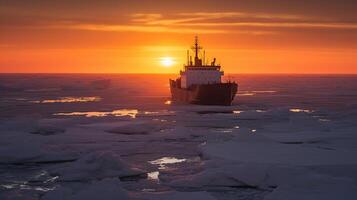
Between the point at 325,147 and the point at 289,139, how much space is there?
7.52 feet

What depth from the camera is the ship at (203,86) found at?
37781 mm

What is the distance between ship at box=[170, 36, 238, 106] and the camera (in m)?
37.8

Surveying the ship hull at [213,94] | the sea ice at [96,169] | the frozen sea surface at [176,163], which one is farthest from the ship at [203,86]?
the sea ice at [96,169]

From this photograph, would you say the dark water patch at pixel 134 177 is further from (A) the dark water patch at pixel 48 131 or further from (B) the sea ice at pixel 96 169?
(A) the dark water patch at pixel 48 131

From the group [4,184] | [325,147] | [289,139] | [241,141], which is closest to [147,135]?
[241,141]

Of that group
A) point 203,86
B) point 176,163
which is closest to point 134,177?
point 176,163

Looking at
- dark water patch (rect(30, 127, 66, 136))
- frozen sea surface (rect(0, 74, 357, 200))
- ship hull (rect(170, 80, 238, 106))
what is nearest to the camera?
frozen sea surface (rect(0, 74, 357, 200))

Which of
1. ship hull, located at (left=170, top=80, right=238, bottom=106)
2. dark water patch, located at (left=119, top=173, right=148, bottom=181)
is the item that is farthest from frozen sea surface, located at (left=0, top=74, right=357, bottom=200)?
ship hull, located at (left=170, top=80, right=238, bottom=106)

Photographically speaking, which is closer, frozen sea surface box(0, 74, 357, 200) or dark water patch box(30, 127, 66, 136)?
frozen sea surface box(0, 74, 357, 200)

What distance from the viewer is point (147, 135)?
1964 cm

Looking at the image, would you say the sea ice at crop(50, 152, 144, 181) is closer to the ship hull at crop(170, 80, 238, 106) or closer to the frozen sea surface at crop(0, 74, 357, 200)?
the frozen sea surface at crop(0, 74, 357, 200)

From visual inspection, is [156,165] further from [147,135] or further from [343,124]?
[343,124]

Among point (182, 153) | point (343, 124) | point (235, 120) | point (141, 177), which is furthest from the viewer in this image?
point (235, 120)

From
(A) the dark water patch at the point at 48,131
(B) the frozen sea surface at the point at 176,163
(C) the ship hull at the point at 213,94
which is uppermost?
(C) the ship hull at the point at 213,94
